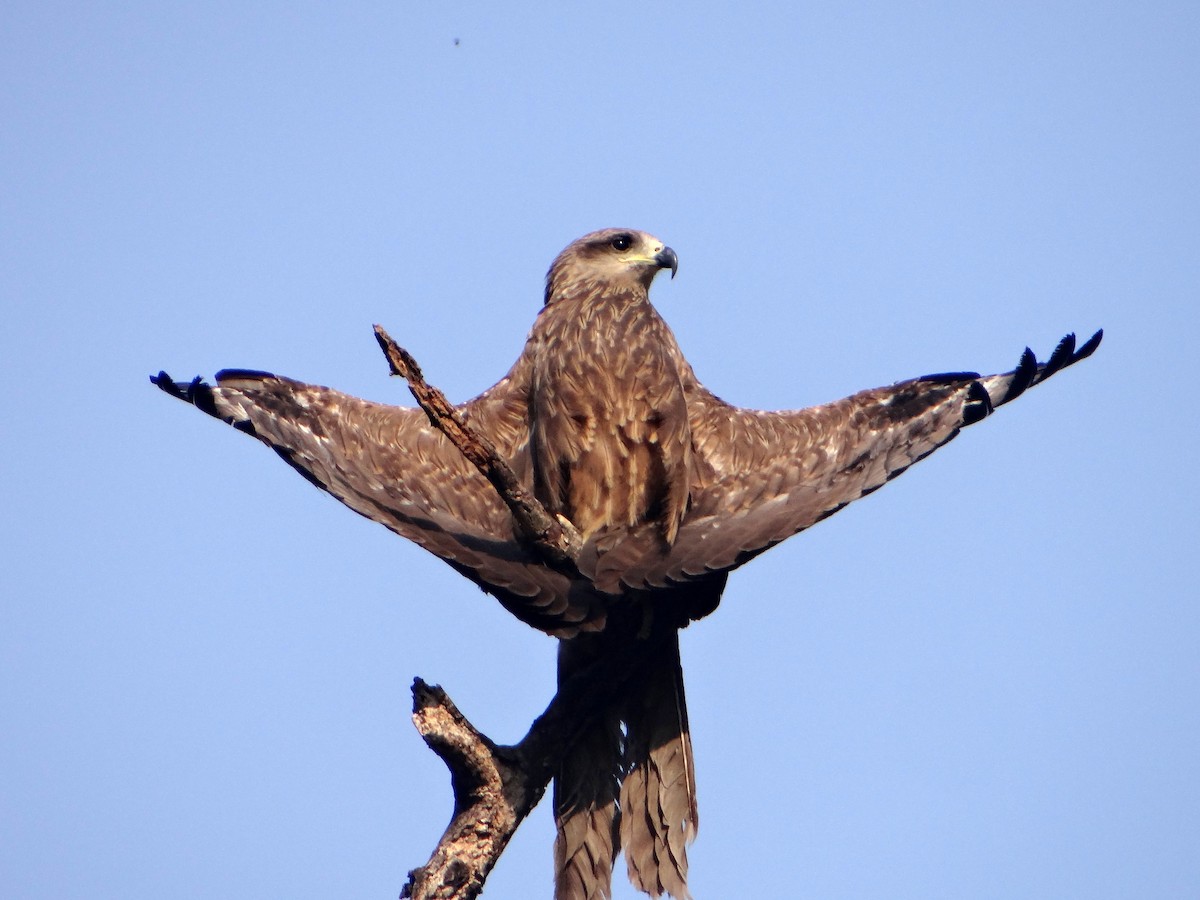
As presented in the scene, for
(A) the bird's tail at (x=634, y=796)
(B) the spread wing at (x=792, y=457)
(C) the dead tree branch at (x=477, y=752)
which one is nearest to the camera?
(C) the dead tree branch at (x=477, y=752)

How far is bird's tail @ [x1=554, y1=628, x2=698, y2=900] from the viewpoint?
6.56m

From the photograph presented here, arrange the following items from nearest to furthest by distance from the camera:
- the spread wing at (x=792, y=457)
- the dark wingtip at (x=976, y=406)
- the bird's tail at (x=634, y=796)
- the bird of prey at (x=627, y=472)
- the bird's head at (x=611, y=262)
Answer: the spread wing at (x=792, y=457), the bird of prey at (x=627, y=472), the dark wingtip at (x=976, y=406), the bird's tail at (x=634, y=796), the bird's head at (x=611, y=262)

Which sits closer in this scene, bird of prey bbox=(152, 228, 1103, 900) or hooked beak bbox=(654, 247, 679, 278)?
bird of prey bbox=(152, 228, 1103, 900)

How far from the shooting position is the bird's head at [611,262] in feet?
25.4

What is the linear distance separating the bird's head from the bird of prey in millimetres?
729

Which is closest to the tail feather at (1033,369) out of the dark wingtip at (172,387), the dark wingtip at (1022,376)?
the dark wingtip at (1022,376)

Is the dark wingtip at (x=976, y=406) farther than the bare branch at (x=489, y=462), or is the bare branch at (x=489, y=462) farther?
the dark wingtip at (x=976, y=406)

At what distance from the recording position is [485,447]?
5195mm

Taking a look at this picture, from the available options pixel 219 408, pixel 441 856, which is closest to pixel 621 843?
pixel 441 856

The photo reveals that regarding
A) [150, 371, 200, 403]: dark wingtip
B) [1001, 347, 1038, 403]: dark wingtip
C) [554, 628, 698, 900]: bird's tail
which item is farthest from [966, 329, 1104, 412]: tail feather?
[150, 371, 200, 403]: dark wingtip

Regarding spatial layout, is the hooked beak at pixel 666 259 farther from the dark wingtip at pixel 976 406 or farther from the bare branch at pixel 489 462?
the bare branch at pixel 489 462

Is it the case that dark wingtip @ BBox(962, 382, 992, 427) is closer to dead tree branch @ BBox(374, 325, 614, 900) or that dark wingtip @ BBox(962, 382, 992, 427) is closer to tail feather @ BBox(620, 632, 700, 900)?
tail feather @ BBox(620, 632, 700, 900)

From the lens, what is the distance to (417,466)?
6.61m

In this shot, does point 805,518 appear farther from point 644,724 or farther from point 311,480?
point 311,480
